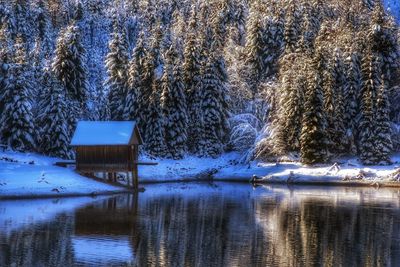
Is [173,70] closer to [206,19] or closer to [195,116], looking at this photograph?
[195,116]

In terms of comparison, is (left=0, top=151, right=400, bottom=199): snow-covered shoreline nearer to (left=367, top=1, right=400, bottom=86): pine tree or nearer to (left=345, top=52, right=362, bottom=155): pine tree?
(left=345, top=52, right=362, bottom=155): pine tree

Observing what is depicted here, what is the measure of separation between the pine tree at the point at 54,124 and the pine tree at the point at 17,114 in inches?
58.9

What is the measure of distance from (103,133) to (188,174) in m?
18.8

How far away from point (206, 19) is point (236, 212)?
3059 inches

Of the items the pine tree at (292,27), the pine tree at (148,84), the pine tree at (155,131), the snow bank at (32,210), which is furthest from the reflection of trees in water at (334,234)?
the pine tree at (292,27)

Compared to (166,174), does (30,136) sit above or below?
above

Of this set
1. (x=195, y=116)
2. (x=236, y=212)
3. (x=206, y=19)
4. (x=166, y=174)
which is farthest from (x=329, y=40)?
(x=236, y=212)

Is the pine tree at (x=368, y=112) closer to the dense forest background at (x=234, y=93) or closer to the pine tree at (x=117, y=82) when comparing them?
the dense forest background at (x=234, y=93)

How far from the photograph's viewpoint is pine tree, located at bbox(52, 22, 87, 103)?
66562 mm

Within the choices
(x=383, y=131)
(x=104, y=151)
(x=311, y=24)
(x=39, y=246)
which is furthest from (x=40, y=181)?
(x=311, y=24)

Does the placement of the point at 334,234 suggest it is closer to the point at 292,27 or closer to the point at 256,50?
the point at 292,27

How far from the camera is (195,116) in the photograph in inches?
2950

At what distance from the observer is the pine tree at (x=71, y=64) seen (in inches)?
2621

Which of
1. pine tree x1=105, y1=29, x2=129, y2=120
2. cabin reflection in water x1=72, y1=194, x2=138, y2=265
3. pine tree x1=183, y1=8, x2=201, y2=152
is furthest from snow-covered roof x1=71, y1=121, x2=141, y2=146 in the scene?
pine tree x1=183, y1=8, x2=201, y2=152
